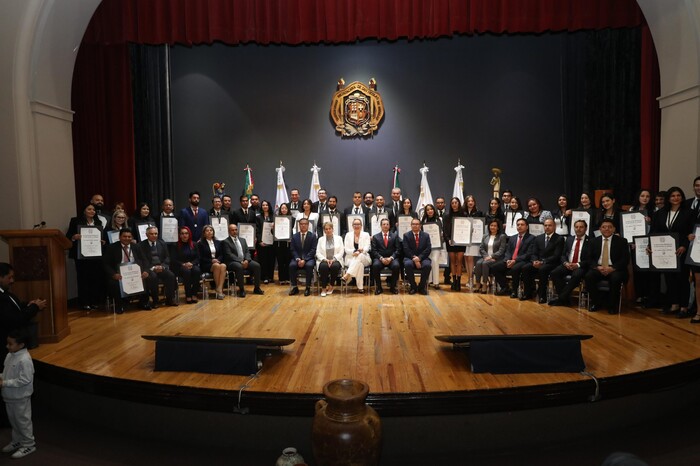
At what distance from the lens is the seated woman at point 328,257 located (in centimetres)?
710

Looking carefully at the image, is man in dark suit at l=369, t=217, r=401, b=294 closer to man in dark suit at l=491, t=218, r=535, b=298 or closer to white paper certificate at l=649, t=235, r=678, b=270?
Answer: man in dark suit at l=491, t=218, r=535, b=298

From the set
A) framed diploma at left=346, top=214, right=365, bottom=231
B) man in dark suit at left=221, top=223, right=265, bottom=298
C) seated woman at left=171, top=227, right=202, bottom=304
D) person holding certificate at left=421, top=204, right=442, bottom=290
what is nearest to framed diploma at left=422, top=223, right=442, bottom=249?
person holding certificate at left=421, top=204, right=442, bottom=290

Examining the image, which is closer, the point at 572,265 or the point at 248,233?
the point at 572,265

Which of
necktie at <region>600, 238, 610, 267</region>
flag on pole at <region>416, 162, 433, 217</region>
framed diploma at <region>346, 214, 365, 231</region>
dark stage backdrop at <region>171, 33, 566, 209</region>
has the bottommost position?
necktie at <region>600, 238, 610, 267</region>

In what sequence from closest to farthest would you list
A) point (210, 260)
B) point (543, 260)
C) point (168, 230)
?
point (543, 260) < point (210, 260) < point (168, 230)

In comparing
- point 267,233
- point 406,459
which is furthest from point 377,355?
point 267,233

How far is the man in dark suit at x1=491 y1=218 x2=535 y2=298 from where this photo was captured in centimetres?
665

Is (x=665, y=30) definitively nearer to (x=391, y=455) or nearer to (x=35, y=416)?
(x=391, y=455)

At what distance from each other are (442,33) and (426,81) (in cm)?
177

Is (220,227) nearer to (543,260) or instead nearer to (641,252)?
(543,260)

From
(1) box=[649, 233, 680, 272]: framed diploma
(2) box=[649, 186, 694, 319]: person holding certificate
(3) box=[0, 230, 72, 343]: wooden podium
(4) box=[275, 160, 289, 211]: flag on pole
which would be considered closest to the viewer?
(3) box=[0, 230, 72, 343]: wooden podium

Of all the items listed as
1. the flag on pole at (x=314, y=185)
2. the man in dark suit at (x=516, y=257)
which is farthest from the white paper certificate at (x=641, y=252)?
the flag on pole at (x=314, y=185)

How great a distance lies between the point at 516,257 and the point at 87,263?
5751mm

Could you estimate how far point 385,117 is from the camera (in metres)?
9.46
